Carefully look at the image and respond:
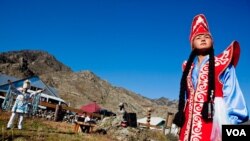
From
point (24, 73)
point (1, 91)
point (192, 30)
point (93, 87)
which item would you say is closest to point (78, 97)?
point (93, 87)

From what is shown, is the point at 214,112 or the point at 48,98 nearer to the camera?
the point at 214,112

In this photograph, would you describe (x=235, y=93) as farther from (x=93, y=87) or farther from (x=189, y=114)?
(x=93, y=87)

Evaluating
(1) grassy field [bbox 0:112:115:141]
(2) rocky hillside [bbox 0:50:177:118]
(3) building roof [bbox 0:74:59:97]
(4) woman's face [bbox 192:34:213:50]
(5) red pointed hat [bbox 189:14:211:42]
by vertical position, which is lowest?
(1) grassy field [bbox 0:112:115:141]

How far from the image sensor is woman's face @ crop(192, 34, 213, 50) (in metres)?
4.39

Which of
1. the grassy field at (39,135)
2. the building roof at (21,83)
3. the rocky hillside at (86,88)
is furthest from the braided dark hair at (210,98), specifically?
the rocky hillside at (86,88)

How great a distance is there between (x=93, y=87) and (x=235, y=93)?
10852 centimetres

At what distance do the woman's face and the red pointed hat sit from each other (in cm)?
5

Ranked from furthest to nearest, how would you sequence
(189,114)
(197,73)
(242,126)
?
(197,73) → (189,114) → (242,126)

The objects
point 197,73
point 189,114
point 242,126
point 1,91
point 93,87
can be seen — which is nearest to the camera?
point 242,126

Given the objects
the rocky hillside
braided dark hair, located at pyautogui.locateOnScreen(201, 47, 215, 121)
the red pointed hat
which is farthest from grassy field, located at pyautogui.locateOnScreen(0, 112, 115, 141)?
the rocky hillside

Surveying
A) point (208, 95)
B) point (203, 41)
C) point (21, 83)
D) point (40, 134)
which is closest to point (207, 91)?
point (208, 95)

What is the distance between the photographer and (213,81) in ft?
13.1

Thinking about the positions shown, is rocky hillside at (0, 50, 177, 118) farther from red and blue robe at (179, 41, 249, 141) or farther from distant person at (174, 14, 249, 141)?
red and blue robe at (179, 41, 249, 141)

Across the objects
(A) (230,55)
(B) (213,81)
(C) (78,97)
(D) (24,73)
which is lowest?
(B) (213,81)
